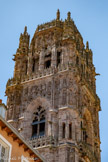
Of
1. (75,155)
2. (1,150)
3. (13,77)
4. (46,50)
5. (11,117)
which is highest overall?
(46,50)

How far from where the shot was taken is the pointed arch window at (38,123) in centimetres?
4103

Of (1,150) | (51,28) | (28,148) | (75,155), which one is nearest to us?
(1,150)

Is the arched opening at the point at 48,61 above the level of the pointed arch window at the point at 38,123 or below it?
above

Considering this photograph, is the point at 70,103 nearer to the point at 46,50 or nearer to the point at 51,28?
the point at 46,50

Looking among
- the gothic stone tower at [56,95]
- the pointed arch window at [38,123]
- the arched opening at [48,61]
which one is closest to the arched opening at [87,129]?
the gothic stone tower at [56,95]

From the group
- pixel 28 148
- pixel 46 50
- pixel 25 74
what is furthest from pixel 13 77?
pixel 28 148

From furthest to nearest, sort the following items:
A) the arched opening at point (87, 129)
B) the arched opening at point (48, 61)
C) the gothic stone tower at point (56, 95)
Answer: the arched opening at point (48, 61), the arched opening at point (87, 129), the gothic stone tower at point (56, 95)

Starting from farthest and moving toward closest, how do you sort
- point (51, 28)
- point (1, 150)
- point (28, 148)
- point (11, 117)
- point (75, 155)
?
point (51, 28) < point (11, 117) < point (75, 155) < point (28, 148) < point (1, 150)

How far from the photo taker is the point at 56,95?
42625 millimetres

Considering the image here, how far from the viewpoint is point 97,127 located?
152ft

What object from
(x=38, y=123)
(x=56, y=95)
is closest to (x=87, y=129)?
(x=56, y=95)

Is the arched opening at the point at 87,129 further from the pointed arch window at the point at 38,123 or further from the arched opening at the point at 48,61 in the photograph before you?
the arched opening at the point at 48,61

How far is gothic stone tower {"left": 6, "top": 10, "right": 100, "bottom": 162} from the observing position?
39094 millimetres

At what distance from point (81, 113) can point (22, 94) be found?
6.20 m
